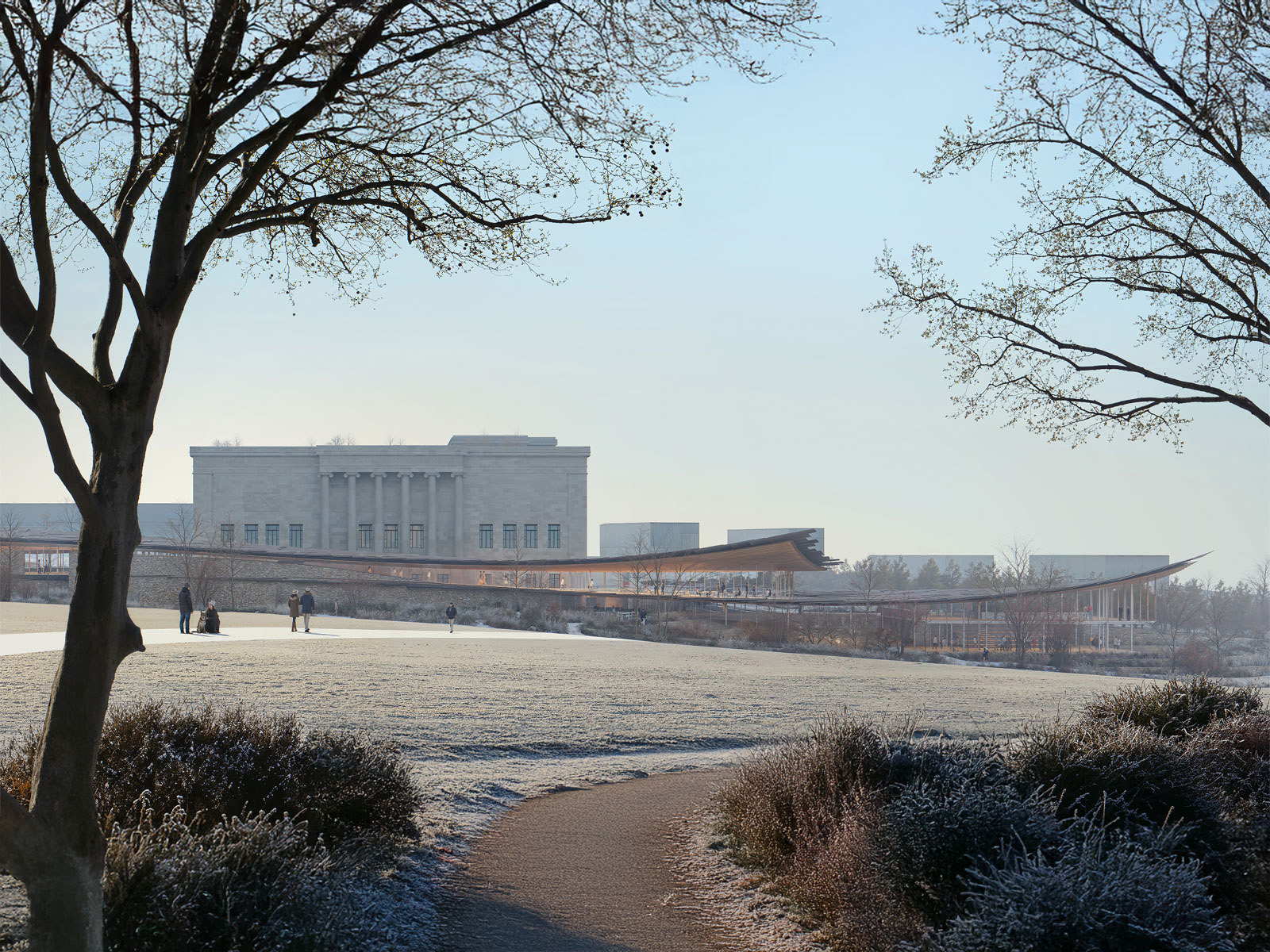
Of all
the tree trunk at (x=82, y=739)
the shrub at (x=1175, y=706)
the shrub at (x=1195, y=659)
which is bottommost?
the shrub at (x=1195, y=659)

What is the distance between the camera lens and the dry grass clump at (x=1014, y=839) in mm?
5152

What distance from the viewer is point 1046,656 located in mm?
58500

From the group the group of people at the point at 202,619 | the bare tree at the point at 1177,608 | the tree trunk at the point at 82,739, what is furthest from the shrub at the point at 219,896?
the bare tree at the point at 1177,608

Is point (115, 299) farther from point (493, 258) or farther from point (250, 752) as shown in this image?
point (250, 752)

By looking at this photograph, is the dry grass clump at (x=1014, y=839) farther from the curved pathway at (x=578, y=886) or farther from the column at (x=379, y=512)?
the column at (x=379, y=512)

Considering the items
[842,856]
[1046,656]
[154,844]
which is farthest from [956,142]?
[1046,656]

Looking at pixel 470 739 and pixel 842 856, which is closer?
pixel 842 856

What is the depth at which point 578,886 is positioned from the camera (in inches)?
306

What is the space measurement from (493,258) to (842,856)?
488cm

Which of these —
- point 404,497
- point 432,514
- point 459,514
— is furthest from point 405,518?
point 459,514

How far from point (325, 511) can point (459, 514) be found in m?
12.3

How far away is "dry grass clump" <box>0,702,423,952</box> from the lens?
17.5 ft

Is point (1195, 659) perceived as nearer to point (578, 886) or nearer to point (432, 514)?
point (578, 886)

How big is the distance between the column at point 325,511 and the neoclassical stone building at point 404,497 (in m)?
0.08
